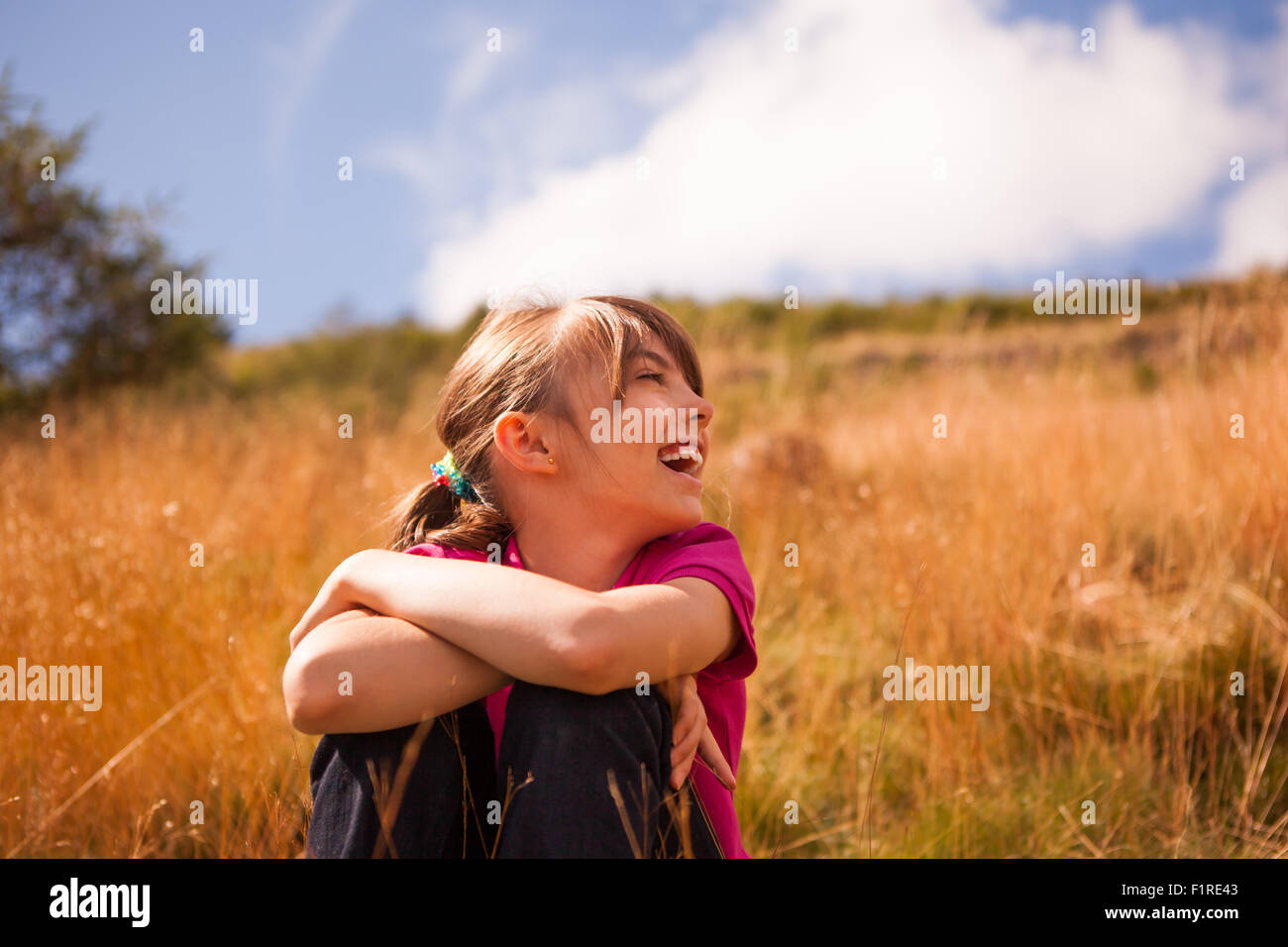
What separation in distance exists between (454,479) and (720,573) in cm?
58

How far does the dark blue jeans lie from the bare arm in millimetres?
62

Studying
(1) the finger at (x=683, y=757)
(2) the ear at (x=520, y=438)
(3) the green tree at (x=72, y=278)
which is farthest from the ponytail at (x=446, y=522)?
(3) the green tree at (x=72, y=278)

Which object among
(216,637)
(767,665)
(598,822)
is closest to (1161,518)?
(767,665)

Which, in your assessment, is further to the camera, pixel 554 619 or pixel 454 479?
pixel 454 479

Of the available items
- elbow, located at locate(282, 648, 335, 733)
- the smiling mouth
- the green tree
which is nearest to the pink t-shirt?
the smiling mouth

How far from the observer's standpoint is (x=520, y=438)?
1.55 meters

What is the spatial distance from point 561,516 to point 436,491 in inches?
13.3

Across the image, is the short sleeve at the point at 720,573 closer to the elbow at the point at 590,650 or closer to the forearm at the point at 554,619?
the forearm at the point at 554,619

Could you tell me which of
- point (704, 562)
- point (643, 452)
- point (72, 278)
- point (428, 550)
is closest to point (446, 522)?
point (428, 550)

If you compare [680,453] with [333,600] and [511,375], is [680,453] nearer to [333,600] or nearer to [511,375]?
[511,375]

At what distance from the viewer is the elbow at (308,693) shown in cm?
121

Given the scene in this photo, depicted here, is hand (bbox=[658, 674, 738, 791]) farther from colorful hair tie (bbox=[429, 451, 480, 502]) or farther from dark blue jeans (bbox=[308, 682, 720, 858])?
colorful hair tie (bbox=[429, 451, 480, 502])

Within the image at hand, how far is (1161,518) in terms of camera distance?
3357mm

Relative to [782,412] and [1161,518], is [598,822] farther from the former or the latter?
[782,412]
